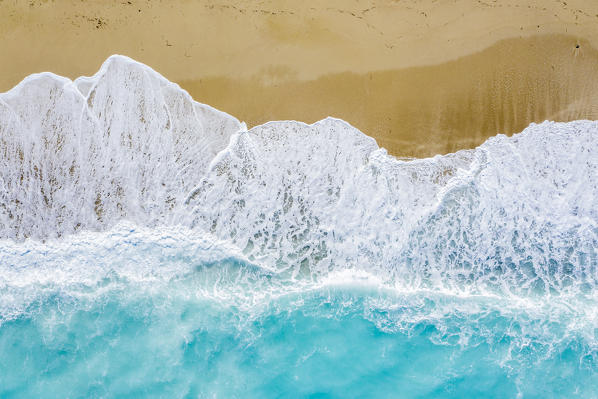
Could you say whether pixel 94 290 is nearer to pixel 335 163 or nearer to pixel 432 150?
pixel 335 163

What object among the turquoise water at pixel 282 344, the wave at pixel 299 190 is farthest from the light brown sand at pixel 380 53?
the turquoise water at pixel 282 344

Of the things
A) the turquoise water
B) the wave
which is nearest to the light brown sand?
the wave

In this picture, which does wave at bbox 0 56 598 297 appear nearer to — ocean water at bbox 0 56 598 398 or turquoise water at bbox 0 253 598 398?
ocean water at bbox 0 56 598 398

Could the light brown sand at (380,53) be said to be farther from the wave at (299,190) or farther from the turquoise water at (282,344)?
the turquoise water at (282,344)

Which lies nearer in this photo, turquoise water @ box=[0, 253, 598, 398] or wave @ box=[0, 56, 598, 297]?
turquoise water @ box=[0, 253, 598, 398]

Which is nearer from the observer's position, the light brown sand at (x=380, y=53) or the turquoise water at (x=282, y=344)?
the turquoise water at (x=282, y=344)

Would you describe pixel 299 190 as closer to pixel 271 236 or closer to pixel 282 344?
pixel 271 236
